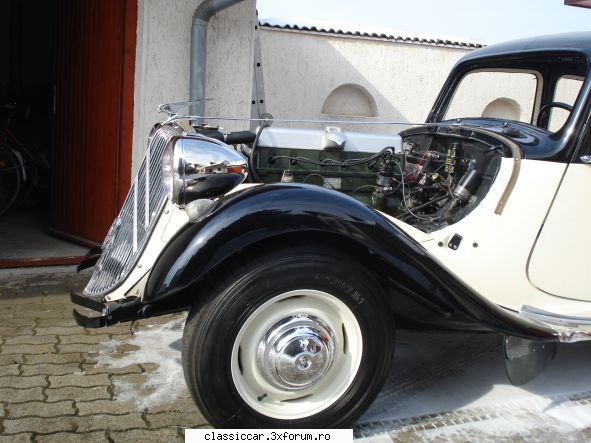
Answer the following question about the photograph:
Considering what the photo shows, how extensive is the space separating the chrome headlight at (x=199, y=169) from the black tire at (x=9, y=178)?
4905mm

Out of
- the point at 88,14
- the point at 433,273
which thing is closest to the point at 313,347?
the point at 433,273

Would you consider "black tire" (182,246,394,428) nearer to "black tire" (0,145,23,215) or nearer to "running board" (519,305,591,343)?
"running board" (519,305,591,343)

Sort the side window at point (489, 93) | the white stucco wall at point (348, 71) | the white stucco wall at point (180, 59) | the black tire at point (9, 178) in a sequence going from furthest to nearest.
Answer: the side window at point (489, 93)
the white stucco wall at point (348, 71)
the black tire at point (9, 178)
the white stucco wall at point (180, 59)

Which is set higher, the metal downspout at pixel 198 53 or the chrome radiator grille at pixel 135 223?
the metal downspout at pixel 198 53

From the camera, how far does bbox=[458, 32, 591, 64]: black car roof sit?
330cm

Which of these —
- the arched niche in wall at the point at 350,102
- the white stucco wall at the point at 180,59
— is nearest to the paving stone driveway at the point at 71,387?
the white stucco wall at the point at 180,59

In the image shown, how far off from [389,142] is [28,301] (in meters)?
2.64

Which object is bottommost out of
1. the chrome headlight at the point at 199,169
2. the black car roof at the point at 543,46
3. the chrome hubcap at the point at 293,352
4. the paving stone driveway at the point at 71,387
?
the paving stone driveway at the point at 71,387

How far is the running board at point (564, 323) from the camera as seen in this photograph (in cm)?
283

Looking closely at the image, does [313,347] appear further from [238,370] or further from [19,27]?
[19,27]

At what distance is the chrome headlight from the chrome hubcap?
2.00 ft

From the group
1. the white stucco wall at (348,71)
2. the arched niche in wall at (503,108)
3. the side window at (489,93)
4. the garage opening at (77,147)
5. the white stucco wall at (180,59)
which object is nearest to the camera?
the white stucco wall at (180,59)

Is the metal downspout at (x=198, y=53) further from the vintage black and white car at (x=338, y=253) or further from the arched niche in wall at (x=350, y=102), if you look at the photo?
the arched niche in wall at (x=350, y=102)

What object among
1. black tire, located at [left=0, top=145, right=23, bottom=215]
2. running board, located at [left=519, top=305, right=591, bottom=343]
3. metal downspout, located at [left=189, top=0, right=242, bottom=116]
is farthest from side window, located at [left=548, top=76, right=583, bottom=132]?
black tire, located at [left=0, top=145, right=23, bottom=215]
